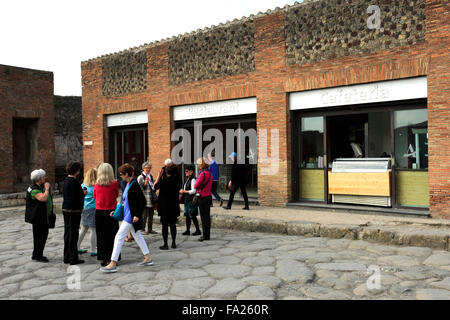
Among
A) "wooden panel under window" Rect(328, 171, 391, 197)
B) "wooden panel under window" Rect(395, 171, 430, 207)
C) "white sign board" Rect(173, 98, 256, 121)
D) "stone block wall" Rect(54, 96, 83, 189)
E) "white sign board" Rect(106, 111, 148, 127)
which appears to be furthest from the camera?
"stone block wall" Rect(54, 96, 83, 189)

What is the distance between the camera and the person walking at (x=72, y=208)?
6.32 metres

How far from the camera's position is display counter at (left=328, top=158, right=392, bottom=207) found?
9.85 m

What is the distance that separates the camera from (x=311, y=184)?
442 inches

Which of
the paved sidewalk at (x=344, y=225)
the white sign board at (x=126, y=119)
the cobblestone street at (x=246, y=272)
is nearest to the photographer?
the cobblestone street at (x=246, y=272)

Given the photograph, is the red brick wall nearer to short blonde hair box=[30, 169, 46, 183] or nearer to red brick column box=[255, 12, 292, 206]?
red brick column box=[255, 12, 292, 206]

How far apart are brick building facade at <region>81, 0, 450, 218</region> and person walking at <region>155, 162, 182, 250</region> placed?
4.60 meters

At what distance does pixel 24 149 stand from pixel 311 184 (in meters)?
14.4

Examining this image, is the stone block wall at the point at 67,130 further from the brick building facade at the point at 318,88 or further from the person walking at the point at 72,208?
the person walking at the point at 72,208

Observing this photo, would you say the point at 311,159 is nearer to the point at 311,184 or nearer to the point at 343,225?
the point at 311,184

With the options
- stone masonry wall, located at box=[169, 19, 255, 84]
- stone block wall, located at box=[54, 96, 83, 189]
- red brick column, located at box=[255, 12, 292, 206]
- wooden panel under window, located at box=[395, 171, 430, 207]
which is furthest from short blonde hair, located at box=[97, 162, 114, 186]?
stone block wall, located at box=[54, 96, 83, 189]

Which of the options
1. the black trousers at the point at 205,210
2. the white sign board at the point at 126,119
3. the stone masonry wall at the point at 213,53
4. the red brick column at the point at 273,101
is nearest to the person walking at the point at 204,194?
the black trousers at the point at 205,210

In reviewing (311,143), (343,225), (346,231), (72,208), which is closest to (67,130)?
(311,143)

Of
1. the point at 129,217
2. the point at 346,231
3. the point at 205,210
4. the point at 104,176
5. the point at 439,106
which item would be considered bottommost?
the point at 346,231

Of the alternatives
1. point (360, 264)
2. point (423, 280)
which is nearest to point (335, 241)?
point (360, 264)
